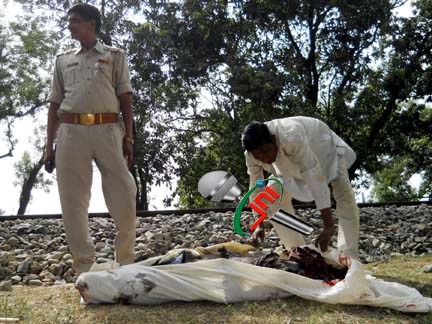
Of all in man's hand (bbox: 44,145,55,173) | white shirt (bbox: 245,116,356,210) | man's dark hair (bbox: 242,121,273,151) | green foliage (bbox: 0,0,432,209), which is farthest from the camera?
green foliage (bbox: 0,0,432,209)

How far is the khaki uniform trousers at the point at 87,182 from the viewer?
3.70 m

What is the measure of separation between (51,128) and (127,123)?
0.57 meters

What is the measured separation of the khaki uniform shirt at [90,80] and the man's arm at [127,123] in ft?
0.13

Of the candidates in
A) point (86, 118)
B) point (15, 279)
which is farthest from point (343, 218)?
point (15, 279)

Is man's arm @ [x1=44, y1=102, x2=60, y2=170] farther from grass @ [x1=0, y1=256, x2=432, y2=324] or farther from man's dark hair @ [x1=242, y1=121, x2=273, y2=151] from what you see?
man's dark hair @ [x1=242, y1=121, x2=273, y2=151]

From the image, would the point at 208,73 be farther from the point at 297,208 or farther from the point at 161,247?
the point at 161,247

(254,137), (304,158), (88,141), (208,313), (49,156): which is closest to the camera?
(208,313)

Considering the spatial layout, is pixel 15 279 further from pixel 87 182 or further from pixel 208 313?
pixel 208 313

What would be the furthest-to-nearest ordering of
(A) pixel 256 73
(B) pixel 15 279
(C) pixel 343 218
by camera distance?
1. (A) pixel 256 73
2. (B) pixel 15 279
3. (C) pixel 343 218

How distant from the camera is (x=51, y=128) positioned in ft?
12.9

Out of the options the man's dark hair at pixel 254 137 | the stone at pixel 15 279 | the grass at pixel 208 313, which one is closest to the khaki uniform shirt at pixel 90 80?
the man's dark hair at pixel 254 137

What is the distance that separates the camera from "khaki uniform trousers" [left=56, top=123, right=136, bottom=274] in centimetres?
370

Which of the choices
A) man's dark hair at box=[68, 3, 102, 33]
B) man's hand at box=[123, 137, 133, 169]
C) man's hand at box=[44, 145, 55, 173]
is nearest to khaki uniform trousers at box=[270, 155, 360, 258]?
man's hand at box=[123, 137, 133, 169]

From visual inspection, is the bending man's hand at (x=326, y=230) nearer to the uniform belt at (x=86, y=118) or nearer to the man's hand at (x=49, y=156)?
the uniform belt at (x=86, y=118)
